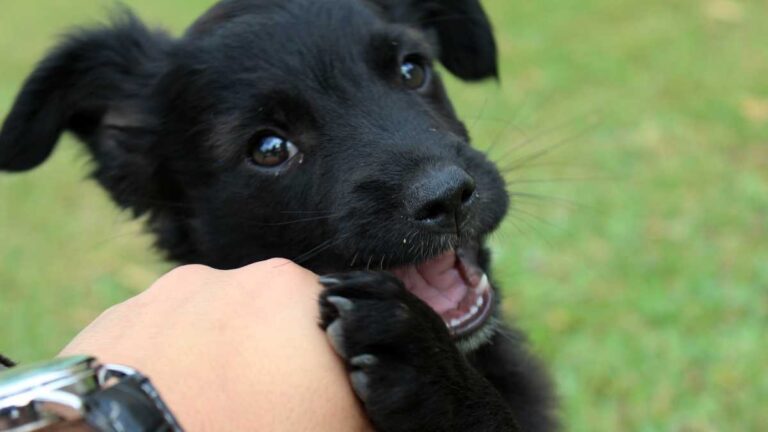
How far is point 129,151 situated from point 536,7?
761cm

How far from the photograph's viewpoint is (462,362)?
6.45ft

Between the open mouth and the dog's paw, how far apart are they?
38 centimetres

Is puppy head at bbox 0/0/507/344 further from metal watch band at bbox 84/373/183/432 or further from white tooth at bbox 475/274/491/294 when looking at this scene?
metal watch band at bbox 84/373/183/432

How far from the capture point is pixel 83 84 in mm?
2951

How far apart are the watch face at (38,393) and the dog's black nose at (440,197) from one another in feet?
3.25

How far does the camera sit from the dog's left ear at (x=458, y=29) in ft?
10.7

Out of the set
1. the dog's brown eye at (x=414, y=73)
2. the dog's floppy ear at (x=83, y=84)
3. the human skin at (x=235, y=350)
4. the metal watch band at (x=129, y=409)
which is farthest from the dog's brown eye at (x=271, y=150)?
the metal watch band at (x=129, y=409)

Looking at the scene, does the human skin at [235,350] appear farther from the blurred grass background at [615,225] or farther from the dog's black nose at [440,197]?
the blurred grass background at [615,225]

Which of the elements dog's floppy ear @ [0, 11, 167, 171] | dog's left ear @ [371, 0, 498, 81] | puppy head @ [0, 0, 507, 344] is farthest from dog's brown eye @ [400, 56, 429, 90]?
dog's floppy ear @ [0, 11, 167, 171]

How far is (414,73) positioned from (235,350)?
55.8 inches

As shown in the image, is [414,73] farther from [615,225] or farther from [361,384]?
[615,225]

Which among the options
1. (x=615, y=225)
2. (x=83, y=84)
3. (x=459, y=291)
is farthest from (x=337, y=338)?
(x=615, y=225)

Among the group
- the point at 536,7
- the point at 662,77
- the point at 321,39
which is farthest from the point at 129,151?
the point at 536,7

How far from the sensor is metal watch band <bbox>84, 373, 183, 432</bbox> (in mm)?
1333
